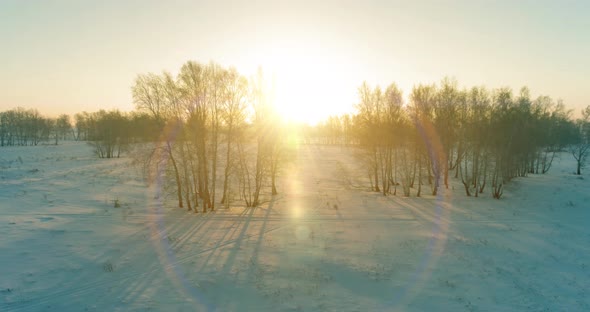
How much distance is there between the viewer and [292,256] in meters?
14.2

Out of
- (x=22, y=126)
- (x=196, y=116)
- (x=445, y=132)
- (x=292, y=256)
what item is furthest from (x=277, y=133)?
(x=22, y=126)

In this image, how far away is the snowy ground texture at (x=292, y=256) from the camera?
10312 millimetres

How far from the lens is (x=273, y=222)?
20.0 metres

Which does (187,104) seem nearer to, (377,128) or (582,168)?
(377,128)

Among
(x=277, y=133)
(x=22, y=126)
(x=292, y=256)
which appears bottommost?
(x=292, y=256)

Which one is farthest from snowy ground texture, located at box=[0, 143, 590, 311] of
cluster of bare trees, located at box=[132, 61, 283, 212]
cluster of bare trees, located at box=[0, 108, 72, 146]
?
cluster of bare trees, located at box=[0, 108, 72, 146]

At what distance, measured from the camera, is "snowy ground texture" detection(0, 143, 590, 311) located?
33.8ft

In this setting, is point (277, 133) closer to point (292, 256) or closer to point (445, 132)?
point (292, 256)

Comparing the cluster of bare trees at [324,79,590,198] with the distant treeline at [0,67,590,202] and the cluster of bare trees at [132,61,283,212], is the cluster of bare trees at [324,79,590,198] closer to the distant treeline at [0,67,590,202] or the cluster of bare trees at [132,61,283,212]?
the distant treeline at [0,67,590,202]

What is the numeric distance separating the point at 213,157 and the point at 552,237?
2309cm

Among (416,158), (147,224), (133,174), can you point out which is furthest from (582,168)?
(133,174)

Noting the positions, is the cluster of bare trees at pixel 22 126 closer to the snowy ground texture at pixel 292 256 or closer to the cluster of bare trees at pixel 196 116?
the snowy ground texture at pixel 292 256

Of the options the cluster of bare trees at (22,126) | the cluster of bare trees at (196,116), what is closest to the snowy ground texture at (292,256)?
the cluster of bare trees at (196,116)

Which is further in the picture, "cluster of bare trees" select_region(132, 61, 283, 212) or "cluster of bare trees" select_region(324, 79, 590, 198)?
"cluster of bare trees" select_region(324, 79, 590, 198)
